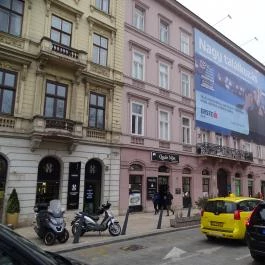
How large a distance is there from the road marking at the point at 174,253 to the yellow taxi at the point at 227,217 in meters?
1.73

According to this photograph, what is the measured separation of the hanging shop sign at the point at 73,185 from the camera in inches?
731

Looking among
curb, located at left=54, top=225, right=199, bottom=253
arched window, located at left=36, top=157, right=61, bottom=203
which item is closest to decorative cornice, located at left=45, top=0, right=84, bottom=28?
arched window, located at left=36, top=157, right=61, bottom=203

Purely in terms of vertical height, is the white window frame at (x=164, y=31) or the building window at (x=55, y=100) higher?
the white window frame at (x=164, y=31)

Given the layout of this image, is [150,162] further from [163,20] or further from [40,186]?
[163,20]

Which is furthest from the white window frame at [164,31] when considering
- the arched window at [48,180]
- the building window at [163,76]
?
the arched window at [48,180]

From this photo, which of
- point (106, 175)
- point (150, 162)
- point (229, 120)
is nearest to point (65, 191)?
point (106, 175)

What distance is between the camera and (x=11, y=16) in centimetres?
1762

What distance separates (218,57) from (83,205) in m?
20.6

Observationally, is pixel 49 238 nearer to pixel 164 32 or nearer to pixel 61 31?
pixel 61 31

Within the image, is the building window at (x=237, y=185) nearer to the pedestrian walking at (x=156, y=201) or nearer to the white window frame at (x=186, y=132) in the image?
the white window frame at (x=186, y=132)

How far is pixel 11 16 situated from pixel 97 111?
24.0 ft

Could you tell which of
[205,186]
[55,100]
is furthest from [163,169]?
[55,100]

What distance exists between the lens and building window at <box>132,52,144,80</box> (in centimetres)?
2398

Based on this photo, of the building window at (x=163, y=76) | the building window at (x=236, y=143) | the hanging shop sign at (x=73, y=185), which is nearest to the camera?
the hanging shop sign at (x=73, y=185)
